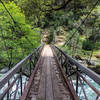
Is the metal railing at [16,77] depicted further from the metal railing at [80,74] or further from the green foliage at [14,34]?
the green foliage at [14,34]

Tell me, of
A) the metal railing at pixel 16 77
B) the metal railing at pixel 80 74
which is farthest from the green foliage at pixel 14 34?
the metal railing at pixel 80 74

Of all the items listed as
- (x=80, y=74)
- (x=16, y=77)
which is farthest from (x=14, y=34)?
(x=80, y=74)

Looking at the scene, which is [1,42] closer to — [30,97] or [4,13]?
[4,13]

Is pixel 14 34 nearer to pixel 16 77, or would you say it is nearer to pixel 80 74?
pixel 16 77

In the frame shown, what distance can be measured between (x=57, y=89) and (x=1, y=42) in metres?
5.52

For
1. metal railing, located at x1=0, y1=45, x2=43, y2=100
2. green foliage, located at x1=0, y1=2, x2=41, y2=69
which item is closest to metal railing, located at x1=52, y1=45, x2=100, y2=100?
metal railing, located at x1=0, y1=45, x2=43, y2=100

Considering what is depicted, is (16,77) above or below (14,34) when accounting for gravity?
below

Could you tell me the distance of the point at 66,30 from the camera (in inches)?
1179

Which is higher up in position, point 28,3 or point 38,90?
point 28,3

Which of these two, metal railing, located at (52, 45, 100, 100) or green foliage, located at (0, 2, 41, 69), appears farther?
green foliage, located at (0, 2, 41, 69)

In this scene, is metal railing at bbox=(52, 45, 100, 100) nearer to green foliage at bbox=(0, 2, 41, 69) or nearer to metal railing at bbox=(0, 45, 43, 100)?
metal railing at bbox=(0, 45, 43, 100)

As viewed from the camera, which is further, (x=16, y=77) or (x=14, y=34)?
(x=14, y=34)

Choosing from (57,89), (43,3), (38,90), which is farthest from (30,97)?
(43,3)

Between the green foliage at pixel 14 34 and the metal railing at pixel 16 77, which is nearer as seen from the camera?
the metal railing at pixel 16 77
